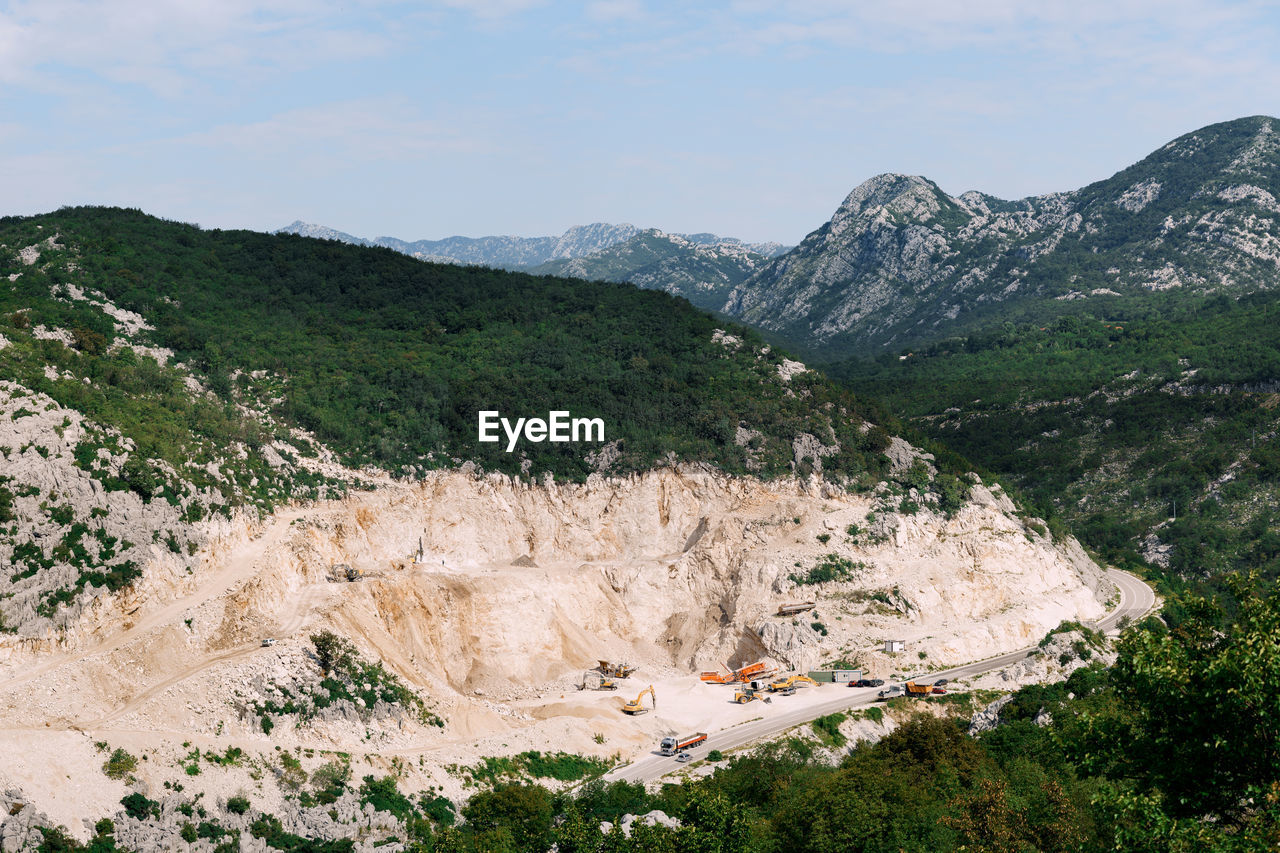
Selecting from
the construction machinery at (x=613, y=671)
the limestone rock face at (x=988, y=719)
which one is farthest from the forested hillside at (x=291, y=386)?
the limestone rock face at (x=988, y=719)

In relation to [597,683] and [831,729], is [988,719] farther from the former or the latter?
[597,683]

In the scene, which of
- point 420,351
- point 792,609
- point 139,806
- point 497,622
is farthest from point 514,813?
point 420,351

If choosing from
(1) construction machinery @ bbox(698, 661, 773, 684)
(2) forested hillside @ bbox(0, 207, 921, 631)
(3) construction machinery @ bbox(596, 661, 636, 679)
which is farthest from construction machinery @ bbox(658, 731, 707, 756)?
(2) forested hillside @ bbox(0, 207, 921, 631)

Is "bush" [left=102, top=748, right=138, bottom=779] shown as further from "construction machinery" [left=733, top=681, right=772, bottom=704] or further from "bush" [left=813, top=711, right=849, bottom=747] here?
"construction machinery" [left=733, top=681, right=772, bottom=704]

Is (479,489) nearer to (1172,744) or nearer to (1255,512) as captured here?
(1172,744)

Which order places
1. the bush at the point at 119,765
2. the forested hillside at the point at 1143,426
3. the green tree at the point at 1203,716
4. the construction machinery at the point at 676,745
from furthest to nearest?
the forested hillside at the point at 1143,426 < the construction machinery at the point at 676,745 < the bush at the point at 119,765 < the green tree at the point at 1203,716

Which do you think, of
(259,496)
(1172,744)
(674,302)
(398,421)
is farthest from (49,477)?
(674,302)

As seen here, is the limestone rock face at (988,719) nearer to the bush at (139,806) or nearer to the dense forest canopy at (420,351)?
the dense forest canopy at (420,351)

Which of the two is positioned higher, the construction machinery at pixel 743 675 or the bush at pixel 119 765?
the bush at pixel 119 765
